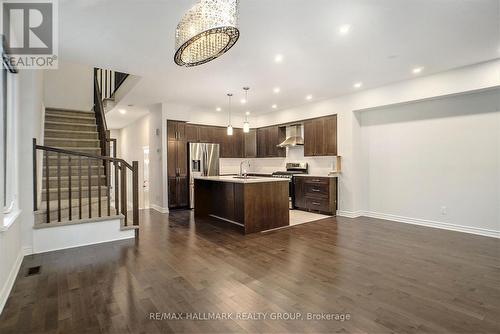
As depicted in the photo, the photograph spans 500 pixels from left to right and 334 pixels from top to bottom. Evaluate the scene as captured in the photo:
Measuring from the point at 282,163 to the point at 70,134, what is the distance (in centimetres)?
548

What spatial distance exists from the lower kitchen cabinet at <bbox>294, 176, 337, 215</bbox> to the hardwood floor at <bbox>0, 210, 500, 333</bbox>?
185 centimetres

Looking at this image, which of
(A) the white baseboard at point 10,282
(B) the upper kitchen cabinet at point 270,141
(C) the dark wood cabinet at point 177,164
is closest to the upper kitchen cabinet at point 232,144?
(B) the upper kitchen cabinet at point 270,141

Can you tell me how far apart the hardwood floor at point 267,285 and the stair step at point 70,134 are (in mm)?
3091

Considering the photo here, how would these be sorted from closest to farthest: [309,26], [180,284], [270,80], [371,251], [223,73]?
1. [180,284]
2. [309,26]
3. [371,251]
4. [223,73]
5. [270,80]

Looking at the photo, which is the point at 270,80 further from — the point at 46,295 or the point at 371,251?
the point at 46,295

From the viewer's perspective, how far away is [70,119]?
6.11 m

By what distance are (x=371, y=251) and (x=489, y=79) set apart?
329 centimetres

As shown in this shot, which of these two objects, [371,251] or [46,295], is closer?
[46,295]

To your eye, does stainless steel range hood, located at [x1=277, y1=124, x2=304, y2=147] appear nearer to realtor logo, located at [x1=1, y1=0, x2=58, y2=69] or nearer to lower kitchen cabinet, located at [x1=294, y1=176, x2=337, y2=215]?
lower kitchen cabinet, located at [x1=294, y1=176, x2=337, y2=215]

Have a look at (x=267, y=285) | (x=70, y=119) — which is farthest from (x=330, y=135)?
(x=70, y=119)

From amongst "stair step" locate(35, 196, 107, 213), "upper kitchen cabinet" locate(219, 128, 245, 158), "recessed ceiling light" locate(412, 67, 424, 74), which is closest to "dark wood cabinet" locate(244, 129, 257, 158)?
"upper kitchen cabinet" locate(219, 128, 245, 158)

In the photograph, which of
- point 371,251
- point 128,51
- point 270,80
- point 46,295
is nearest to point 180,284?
point 46,295

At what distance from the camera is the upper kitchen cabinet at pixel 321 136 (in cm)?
620

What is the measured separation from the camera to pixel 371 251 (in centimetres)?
355
